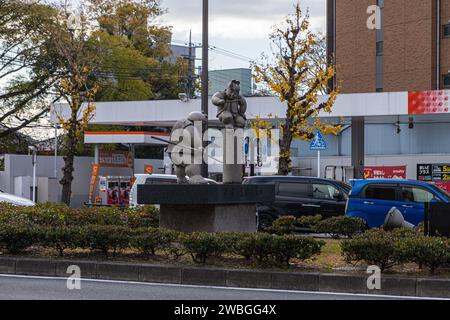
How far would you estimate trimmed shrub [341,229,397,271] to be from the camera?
1320cm

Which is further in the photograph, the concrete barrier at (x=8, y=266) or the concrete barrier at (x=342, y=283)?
the concrete barrier at (x=8, y=266)

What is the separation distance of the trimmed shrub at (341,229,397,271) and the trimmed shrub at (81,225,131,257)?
398 cm

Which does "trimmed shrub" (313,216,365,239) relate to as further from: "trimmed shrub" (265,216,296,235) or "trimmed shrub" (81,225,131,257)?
"trimmed shrub" (81,225,131,257)

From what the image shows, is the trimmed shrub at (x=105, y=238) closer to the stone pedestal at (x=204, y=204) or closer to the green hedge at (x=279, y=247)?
the stone pedestal at (x=204, y=204)

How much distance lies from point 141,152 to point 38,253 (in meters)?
47.5

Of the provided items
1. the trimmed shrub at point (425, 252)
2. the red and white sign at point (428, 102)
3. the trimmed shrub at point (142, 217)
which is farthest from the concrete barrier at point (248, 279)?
the red and white sign at point (428, 102)

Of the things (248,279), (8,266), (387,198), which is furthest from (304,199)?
(8,266)

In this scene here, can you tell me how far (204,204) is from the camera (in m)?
16.3

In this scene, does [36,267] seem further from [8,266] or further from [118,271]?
[118,271]

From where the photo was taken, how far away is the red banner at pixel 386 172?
35.8 m

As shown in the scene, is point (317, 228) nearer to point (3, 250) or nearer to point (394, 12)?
point (3, 250)

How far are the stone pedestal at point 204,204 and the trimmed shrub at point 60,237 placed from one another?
6.37ft

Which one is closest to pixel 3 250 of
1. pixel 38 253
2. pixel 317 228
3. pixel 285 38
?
pixel 38 253

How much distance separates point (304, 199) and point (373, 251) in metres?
9.96
